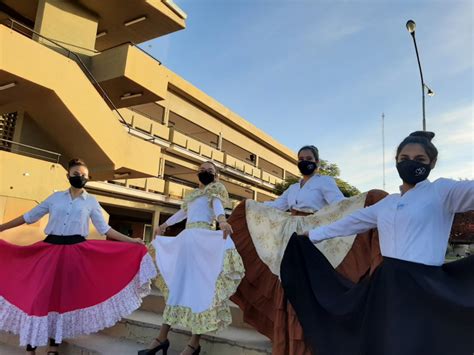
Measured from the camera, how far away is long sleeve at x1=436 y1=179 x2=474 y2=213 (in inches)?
78.8

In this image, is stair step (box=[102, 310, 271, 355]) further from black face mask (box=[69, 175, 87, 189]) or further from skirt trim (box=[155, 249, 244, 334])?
black face mask (box=[69, 175, 87, 189])

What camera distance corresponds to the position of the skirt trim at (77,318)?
3189mm

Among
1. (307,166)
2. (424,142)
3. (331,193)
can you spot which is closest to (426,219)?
(424,142)

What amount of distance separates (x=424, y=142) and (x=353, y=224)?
2.24ft

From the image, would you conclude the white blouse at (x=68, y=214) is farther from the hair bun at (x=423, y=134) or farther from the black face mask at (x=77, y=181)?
the hair bun at (x=423, y=134)

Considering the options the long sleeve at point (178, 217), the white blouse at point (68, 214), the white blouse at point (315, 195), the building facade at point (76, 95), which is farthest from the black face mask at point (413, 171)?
the white blouse at point (68, 214)

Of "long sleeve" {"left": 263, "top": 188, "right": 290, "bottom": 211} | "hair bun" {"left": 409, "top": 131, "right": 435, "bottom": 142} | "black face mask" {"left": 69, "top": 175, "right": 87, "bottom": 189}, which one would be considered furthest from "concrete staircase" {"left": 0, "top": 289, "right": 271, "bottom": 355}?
"hair bun" {"left": 409, "top": 131, "right": 435, "bottom": 142}

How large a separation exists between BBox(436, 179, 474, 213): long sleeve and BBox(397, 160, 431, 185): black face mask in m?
0.11

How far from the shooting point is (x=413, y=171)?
88.2 inches

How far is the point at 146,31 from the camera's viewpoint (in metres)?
13.8

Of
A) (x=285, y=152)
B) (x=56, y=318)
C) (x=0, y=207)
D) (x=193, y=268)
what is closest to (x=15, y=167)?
(x=0, y=207)

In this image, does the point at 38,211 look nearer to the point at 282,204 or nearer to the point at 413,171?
the point at 282,204

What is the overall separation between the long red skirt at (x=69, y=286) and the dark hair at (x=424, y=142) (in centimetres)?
247

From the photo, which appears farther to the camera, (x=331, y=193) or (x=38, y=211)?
(x=38, y=211)
